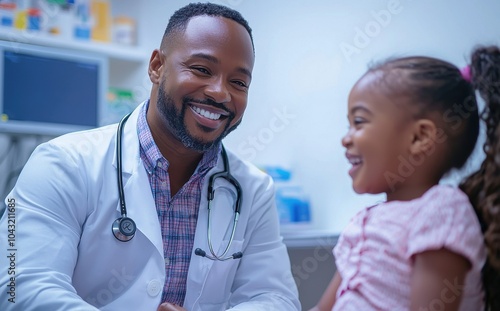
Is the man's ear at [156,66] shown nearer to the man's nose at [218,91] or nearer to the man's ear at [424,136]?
the man's nose at [218,91]

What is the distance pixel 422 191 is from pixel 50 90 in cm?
239

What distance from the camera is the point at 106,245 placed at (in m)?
1.19

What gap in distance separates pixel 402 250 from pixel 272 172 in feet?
6.17

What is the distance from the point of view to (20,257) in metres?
1.08

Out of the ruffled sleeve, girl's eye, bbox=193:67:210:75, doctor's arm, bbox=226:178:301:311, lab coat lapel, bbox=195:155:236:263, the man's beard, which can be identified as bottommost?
doctor's arm, bbox=226:178:301:311

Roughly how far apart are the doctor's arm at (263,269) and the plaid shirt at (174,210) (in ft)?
0.50

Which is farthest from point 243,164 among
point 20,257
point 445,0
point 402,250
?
point 445,0

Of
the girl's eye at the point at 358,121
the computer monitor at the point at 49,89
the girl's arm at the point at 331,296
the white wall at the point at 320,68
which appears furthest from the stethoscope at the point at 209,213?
the computer monitor at the point at 49,89

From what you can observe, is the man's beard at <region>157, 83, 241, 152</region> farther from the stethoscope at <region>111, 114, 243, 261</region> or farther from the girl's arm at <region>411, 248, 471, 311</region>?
the girl's arm at <region>411, 248, 471, 311</region>

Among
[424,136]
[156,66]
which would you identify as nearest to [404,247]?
[424,136]

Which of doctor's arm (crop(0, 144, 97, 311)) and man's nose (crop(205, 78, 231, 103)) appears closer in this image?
doctor's arm (crop(0, 144, 97, 311))

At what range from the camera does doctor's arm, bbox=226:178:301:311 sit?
4.36 ft

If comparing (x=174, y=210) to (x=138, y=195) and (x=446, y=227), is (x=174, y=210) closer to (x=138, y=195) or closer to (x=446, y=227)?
(x=138, y=195)

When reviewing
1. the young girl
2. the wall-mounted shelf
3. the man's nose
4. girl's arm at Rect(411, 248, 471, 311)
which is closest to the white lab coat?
the man's nose
